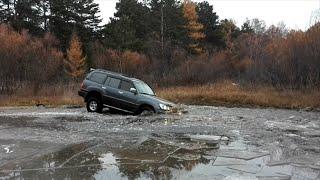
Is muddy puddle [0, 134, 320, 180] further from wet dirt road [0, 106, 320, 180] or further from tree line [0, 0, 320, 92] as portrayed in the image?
A: tree line [0, 0, 320, 92]

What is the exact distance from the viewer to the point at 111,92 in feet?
65.2

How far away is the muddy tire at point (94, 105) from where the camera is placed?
67.1 feet

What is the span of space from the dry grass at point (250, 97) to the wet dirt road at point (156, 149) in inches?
426

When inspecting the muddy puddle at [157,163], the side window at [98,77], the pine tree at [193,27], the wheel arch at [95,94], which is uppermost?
the pine tree at [193,27]

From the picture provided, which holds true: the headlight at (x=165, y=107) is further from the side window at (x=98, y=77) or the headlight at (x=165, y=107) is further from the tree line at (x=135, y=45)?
the tree line at (x=135, y=45)

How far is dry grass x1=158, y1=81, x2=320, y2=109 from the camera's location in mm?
28469

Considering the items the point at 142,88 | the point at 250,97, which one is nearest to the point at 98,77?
the point at 142,88

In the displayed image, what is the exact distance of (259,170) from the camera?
941cm

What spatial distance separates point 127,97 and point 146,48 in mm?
45647

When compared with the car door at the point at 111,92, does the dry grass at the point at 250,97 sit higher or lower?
lower

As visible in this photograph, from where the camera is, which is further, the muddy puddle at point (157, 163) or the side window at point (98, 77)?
the side window at point (98, 77)

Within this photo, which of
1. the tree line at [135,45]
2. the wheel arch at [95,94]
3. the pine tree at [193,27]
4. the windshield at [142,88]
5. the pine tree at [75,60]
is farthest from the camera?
the pine tree at [193,27]

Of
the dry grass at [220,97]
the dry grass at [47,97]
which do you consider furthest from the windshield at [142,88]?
the dry grass at [220,97]

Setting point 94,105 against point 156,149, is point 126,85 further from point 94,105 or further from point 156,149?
point 156,149
